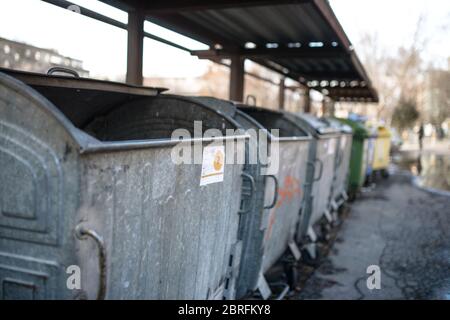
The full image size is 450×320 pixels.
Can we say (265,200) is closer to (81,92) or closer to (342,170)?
(81,92)

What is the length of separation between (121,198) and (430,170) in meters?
15.9

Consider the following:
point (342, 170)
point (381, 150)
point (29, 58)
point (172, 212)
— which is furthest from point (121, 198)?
point (381, 150)

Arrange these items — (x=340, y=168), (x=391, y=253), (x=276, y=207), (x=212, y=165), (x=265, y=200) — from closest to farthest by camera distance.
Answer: (x=212, y=165) < (x=265, y=200) < (x=276, y=207) < (x=391, y=253) < (x=340, y=168)

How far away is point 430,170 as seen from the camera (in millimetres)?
15297

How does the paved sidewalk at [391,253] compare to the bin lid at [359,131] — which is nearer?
the paved sidewalk at [391,253]

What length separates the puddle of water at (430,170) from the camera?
39.0ft

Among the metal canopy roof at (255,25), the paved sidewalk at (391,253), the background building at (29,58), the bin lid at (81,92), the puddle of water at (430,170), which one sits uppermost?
the metal canopy roof at (255,25)

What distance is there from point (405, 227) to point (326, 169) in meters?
2.16

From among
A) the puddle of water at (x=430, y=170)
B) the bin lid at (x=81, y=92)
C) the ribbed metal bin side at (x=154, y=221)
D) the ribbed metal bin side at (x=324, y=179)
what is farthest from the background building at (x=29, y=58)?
the puddle of water at (x=430, y=170)

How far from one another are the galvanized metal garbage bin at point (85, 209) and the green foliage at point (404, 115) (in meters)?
24.1

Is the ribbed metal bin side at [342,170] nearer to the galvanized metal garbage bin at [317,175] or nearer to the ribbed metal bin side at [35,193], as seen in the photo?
the galvanized metal garbage bin at [317,175]

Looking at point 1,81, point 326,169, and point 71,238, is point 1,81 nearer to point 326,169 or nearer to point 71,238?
point 71,238

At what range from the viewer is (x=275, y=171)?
357 centimetres
